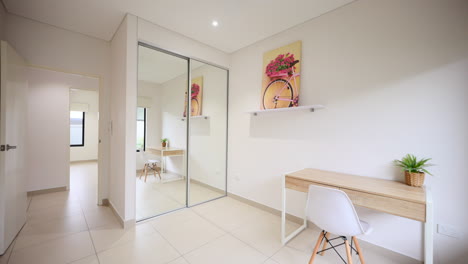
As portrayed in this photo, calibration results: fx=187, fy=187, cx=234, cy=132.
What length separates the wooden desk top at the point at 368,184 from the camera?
148cm

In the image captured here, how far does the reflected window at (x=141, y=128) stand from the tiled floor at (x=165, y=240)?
1.08 m

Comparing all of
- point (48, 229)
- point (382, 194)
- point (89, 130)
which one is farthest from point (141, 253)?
point (89, 130)

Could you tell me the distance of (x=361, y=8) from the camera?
6.97ft

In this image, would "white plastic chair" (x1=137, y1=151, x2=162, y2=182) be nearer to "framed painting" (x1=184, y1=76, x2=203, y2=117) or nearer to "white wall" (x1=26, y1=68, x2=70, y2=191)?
"framed painting" (x1=184, y1=76, x2=203, y2=117)

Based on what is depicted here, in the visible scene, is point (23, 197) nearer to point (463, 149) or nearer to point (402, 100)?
point (402, 100)

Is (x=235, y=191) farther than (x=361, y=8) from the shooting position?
Yes

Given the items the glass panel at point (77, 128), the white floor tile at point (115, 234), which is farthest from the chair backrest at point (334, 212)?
the glass panel at point (77, 128)

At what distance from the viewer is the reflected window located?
2.61 metres

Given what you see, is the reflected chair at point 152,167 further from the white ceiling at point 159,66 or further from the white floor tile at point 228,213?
the white ceiling at point 159,66

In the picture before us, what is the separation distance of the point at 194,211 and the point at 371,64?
3.08 meters

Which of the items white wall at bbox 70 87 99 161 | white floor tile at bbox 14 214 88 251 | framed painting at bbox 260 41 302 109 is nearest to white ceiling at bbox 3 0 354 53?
framed painting at bbox 260 41 302 109

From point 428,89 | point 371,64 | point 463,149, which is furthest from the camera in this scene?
point 371,64

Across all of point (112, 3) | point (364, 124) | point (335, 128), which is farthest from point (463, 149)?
point (112, 3)

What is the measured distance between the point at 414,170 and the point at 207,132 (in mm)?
2800
